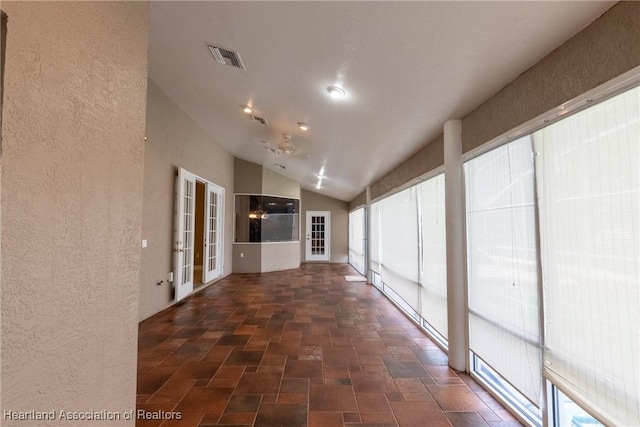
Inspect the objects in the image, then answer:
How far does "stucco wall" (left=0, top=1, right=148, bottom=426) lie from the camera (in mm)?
793

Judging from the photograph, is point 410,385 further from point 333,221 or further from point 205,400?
point 333,221

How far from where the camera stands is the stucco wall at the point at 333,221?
10.3 m

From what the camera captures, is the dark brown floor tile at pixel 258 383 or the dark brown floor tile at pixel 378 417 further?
the dark brown floor tile at pixel 258 383

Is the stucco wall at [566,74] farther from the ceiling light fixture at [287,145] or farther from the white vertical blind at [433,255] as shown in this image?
the ceiling light fixture at [287,145]

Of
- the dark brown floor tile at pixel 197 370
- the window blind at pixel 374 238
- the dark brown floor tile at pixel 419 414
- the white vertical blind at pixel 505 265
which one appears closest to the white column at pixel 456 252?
the white vertical blind at pixel 505 265

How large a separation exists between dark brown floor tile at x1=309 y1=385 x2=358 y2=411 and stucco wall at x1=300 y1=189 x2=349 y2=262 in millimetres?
8098

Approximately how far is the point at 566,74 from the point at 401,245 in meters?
3.13

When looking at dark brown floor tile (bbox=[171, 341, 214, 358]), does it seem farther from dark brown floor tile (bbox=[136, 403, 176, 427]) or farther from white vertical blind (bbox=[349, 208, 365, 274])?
white vertical blind (bbox=[349, 208, 365, 274])

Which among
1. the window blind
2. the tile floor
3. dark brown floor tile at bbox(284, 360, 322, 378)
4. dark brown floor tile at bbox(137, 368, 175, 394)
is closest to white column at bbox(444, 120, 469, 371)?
the tile floor

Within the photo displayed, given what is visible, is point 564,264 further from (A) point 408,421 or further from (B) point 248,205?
(B) point 248,205

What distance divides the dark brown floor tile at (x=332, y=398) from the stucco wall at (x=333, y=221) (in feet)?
26.6

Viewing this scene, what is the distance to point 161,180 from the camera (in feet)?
12.9

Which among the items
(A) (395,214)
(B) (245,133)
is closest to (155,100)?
(B) (245,133)

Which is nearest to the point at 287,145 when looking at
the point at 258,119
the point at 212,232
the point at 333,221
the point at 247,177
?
the point at 258,119
